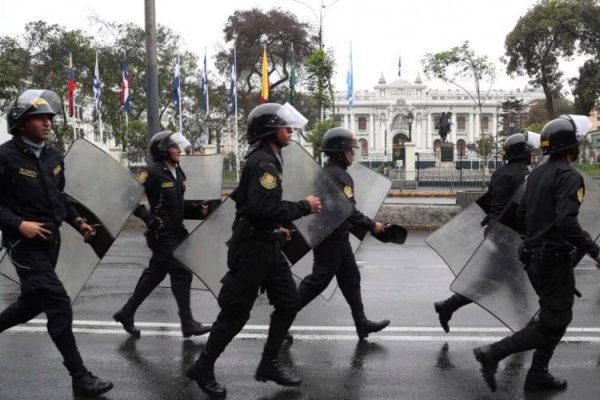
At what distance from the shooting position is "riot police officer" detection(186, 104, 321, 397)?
4.07 m

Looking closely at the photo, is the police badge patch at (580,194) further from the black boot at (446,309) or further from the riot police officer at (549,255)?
the black boot at (446,309)

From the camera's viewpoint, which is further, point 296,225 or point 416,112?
point 416,112

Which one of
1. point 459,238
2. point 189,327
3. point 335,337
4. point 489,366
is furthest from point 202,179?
point 489,366

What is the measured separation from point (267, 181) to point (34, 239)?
1426mm

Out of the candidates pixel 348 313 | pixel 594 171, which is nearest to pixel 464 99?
pixel 594 171

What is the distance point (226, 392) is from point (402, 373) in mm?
1188

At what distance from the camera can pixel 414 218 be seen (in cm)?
1370

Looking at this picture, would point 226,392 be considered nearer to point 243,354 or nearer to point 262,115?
point 243,354

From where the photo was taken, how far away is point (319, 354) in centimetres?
515

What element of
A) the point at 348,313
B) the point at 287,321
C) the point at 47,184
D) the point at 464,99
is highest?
the point at 464,99

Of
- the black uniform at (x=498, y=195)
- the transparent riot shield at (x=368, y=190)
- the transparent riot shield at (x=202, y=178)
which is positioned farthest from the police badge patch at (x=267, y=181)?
the transparent riot shield at (x=202, y=178)

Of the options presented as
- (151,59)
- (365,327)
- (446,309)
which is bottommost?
(365,327)

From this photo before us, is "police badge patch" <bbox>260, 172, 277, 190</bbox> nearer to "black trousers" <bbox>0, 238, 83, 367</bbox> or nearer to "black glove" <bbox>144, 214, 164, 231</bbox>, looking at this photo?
"black trousers" <bbox>0, 238, 83, 367</bbox>

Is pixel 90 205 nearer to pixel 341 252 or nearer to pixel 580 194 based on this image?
pixel 341 252
